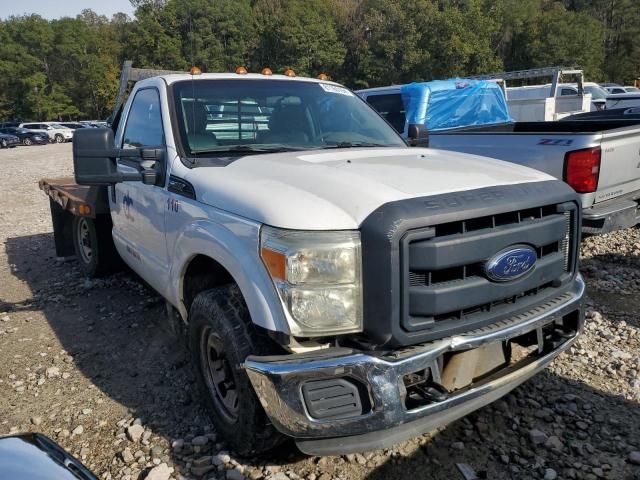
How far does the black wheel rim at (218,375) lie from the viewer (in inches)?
115

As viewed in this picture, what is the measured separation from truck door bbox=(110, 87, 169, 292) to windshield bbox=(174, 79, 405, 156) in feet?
0.77

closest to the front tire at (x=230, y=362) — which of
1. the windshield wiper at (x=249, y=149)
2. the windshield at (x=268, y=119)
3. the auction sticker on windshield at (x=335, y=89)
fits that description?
the windshield wiper at (x=249, y=149)

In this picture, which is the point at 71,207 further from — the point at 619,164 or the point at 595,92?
the point at 595,92

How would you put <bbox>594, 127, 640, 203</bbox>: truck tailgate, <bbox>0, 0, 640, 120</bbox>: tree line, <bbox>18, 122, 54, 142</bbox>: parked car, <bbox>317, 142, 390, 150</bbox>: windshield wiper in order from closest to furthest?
1. <bbox>317, 142, 390, 150</bbox>: windshield wiper
2. <bbox>594, 127, 640, 203</bbox>: truck tailgate
3. <bbox>18, 122, 54, 142</bbox>: parked car
4. <bbox>0, 0, 640, 120</bbox>: tree line

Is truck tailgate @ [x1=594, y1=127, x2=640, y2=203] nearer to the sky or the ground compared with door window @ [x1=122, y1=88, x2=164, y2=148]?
nearer to the ground

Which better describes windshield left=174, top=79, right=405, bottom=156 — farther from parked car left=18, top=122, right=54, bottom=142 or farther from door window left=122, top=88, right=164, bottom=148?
parked car left=18, top=122, right=54, bottom=142

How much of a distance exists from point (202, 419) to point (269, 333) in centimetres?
121

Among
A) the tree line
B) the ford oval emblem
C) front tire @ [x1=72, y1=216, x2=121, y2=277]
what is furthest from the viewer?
the tree line

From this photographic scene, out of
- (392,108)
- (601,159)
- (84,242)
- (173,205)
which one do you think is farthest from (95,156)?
(392,108)

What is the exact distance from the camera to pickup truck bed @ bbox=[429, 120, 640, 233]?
191 inches

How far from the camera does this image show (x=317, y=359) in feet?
7.45

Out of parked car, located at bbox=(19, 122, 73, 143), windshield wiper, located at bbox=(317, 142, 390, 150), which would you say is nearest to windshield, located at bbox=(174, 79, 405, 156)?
windshield wiper, located at bbox=(317, 142, 390, 150)

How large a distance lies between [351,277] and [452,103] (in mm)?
8442

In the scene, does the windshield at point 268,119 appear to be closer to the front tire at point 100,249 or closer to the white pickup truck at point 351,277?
the white pickup truck at point 351,277
